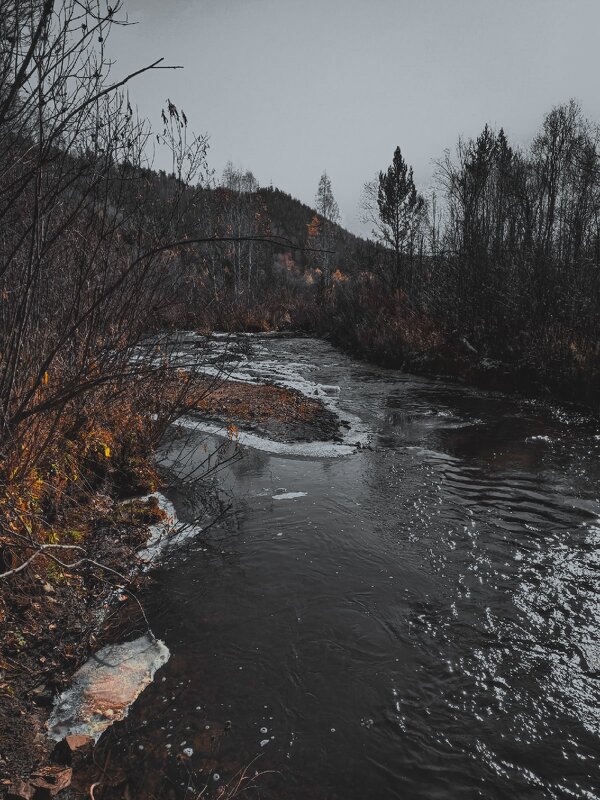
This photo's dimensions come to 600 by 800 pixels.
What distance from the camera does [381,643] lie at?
2.92 m

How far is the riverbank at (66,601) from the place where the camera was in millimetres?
2102

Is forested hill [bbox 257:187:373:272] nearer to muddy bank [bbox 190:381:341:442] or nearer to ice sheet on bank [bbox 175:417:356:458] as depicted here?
muddy bank [bbox 190:381:341:442]

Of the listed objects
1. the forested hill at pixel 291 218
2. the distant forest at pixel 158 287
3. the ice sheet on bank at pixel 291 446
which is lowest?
the ice sheet on bank at pixel 291 446

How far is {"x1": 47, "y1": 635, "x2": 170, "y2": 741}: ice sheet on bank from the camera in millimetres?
2271

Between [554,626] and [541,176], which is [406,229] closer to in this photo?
[541,176]

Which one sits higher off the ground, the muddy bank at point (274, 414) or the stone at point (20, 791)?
the muddy bank at point (274, 414)

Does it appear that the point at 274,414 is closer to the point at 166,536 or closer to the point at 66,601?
the point at 166,536

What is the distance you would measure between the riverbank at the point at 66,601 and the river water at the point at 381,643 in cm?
31

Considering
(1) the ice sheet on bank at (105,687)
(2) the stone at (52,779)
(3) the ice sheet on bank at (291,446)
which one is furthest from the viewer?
(3) the ice sheet on bank at (291,446)

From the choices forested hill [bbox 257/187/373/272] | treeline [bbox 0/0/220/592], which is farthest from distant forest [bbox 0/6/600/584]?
forested hill [bbox 257/187/373/272]

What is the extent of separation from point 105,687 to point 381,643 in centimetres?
166

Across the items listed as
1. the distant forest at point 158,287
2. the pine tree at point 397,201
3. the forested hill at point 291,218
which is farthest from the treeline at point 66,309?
the forested hill at point 291,218

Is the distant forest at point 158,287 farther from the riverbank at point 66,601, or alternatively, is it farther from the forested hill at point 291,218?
the forested hill at point 291,218

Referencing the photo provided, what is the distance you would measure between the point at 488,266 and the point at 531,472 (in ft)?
29.0
